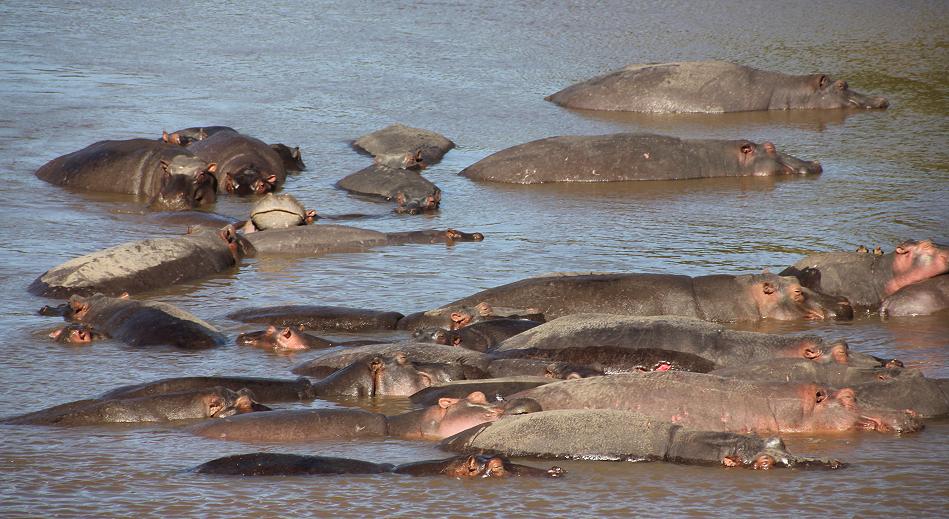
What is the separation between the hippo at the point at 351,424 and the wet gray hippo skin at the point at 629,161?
6712 millimetres

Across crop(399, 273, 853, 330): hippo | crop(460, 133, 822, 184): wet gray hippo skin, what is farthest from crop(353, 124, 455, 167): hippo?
crop(399, 273, 853, 330): hippo

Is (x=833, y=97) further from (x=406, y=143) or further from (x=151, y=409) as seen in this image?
(x=151, y=409)

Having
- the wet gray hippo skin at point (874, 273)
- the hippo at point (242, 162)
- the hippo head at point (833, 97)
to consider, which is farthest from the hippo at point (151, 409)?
the hippo head at point (833, 97)

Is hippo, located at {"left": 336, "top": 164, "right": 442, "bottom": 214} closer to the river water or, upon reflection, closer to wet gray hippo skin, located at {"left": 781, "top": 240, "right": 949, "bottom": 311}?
the river water

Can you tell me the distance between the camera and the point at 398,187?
12.2m

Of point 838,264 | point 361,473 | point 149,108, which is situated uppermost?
point 149,108

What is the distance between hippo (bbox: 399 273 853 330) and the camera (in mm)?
8414

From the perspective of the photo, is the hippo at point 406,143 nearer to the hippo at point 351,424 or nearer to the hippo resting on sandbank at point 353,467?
the hippo at point 351,424

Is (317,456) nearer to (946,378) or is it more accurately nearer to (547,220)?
(946,378)

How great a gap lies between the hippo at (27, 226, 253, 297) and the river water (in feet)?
0.48

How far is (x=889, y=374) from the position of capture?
6.62 metres

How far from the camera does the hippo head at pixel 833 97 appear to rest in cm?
1639

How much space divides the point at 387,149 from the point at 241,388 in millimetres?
7297

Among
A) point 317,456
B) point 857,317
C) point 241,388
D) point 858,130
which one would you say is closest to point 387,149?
point 858,130
